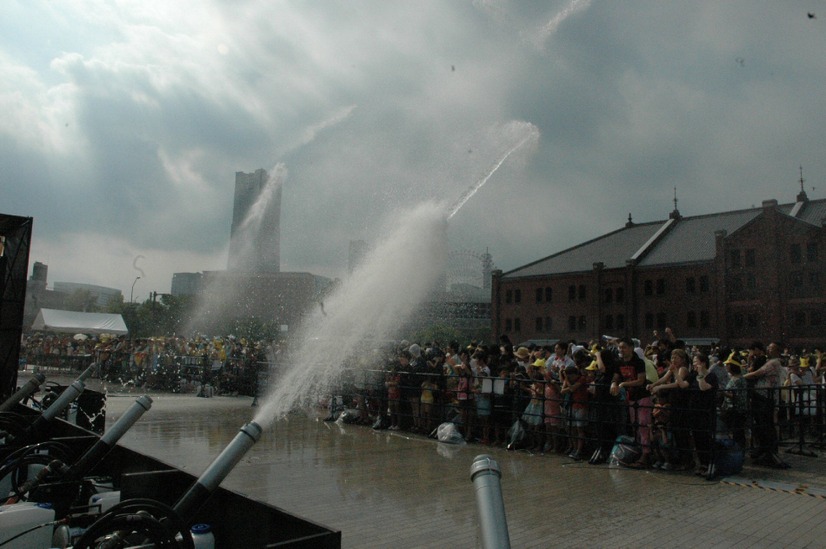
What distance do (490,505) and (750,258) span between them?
65478 millimetres

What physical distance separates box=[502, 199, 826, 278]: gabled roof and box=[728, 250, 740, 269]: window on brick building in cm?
206

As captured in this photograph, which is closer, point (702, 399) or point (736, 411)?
point (702, 399)

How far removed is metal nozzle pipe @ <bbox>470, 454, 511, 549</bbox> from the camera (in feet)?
7.21

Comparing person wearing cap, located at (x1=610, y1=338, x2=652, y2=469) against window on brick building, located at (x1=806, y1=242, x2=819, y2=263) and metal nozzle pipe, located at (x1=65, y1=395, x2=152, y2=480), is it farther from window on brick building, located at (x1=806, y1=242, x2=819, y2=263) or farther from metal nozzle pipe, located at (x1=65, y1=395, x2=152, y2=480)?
window on brick building, located at (x1=806, y1=242, x2=819, y2=263)

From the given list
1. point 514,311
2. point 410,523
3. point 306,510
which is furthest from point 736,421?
point 514,311

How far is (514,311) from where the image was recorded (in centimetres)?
7631

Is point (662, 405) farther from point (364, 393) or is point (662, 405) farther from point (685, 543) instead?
point (364, 393)

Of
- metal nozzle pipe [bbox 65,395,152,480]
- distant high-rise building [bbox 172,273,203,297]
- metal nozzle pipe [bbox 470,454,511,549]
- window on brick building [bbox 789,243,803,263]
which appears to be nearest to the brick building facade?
window on brick building [bbox 789,243,803,263]

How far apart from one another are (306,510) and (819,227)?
200ft

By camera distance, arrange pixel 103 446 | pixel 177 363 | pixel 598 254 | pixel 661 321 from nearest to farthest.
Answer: pixel 103 446 → pixel 177 363 → pixel 661 321 → pixel 598 254

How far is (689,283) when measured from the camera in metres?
62.0

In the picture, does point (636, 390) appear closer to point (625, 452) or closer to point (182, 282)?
point (625, 452)

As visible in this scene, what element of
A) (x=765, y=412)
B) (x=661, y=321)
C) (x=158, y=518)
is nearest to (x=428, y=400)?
(x=765, y=412)

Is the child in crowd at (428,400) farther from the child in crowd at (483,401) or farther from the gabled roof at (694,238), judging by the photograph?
the gabled roof at (694,238)
